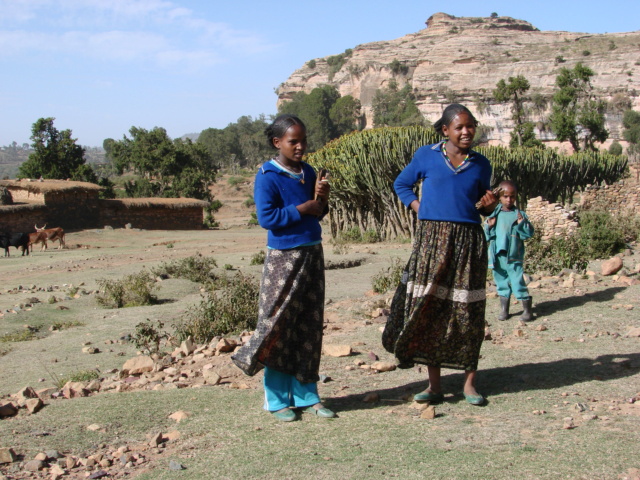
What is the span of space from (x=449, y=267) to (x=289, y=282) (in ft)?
2.98

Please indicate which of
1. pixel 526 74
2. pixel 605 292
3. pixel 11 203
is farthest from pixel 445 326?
pixel 526 74

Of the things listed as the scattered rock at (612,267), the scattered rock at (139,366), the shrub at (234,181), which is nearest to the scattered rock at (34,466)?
the scattered rock at (139,366)

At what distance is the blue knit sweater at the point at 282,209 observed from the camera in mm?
3582

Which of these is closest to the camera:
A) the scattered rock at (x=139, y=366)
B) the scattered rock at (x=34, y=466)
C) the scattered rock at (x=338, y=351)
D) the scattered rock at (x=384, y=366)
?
the scattered rock at (x=34, y=466)

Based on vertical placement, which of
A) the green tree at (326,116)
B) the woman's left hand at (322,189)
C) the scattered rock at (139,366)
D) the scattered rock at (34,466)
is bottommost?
the scattered rock at (139,366)

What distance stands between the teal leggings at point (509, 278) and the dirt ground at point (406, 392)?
27cm

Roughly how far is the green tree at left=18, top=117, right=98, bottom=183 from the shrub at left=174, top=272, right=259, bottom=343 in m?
28.2

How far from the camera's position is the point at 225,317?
7.06 meters

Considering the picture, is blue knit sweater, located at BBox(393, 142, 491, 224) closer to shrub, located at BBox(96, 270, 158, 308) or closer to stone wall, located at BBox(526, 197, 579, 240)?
shrub, located at BBox(96, 270, 158, 308)

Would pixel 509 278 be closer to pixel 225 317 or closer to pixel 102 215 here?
pixel 225 317

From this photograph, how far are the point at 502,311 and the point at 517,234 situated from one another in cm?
73

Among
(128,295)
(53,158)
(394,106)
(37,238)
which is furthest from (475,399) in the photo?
(394,106)

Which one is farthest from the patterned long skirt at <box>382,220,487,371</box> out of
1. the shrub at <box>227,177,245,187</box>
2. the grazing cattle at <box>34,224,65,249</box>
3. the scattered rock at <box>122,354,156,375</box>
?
the shrub at <box>227,177,245,187</box>

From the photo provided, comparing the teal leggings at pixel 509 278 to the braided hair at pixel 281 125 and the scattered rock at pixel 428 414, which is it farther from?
the braided hair at pixel 281 125
